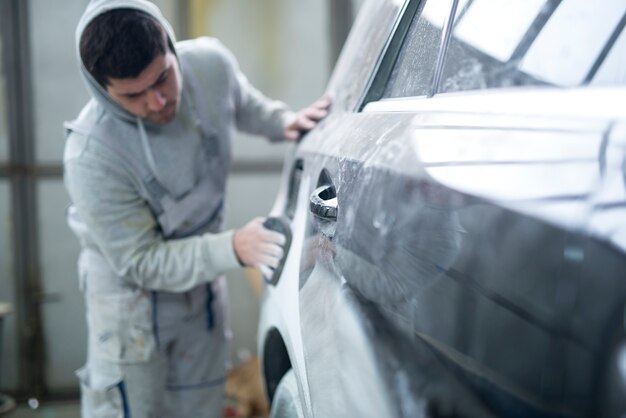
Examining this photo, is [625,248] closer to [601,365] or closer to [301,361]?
[601,365]

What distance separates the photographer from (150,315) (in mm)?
2195

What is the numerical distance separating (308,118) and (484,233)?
4.32ft

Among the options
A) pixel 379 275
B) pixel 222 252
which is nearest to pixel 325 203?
pixel 379 275

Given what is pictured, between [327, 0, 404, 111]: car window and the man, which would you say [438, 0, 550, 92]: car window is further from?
the man

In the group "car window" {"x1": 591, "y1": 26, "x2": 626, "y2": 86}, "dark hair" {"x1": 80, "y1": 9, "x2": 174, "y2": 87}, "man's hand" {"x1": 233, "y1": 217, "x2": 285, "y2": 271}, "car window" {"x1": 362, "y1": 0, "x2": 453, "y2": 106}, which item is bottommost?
"man's hand" {"x1": 233, "y1": 217, "x2": 285, "y2": 271}

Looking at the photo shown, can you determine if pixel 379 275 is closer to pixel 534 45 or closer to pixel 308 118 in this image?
pixel 534 45

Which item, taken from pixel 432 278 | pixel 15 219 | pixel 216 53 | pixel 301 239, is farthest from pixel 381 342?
pixel 15 219

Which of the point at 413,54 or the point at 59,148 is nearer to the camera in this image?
the point at 413,54

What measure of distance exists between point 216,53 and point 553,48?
1.64 m

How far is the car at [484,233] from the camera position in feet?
1.91

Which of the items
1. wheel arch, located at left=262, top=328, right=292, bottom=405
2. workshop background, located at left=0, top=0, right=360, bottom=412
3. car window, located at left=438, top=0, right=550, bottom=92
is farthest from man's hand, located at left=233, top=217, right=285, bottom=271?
workshop background, located at left=0, top=0, right=360, bottom=412

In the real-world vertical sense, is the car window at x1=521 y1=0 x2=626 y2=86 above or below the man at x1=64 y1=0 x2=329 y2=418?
above

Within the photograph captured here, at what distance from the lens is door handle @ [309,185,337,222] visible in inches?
42.4

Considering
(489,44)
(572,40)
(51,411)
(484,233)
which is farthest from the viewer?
(51,411)
